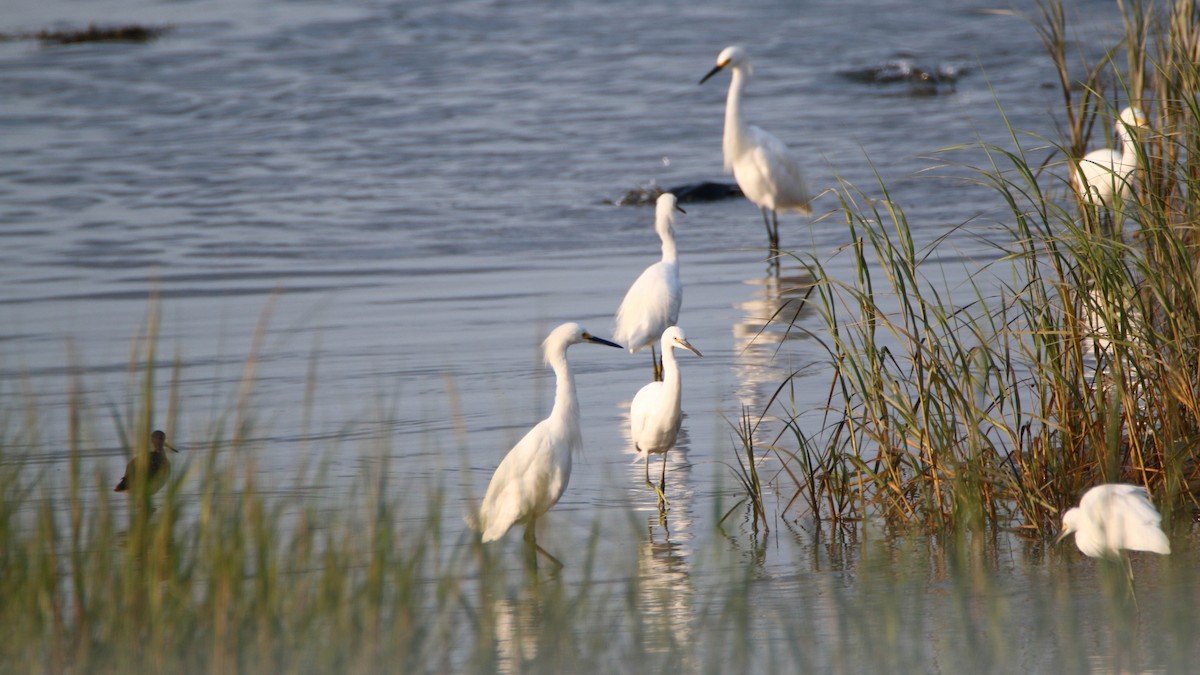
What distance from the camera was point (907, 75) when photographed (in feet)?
73.1

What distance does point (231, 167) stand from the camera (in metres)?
17.2

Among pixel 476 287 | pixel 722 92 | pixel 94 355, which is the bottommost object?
pixel 94 355

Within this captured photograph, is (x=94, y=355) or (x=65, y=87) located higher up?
(x=65, y=87)

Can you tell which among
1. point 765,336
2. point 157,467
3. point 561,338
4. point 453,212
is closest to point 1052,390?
point 561,338

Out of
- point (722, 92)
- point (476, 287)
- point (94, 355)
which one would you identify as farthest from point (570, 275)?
point (722, 92)

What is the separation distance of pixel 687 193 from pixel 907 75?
8796mm

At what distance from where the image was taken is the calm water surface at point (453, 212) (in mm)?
5941

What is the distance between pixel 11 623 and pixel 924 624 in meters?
2.25

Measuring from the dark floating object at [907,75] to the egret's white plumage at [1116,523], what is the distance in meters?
18.5

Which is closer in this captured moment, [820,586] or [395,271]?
[820,586]

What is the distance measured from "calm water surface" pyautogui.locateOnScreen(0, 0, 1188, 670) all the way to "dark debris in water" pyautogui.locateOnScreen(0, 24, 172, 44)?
0.70m

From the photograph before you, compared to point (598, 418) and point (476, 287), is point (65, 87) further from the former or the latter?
point (598, 418)

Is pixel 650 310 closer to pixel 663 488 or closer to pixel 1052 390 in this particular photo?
pixel 663 488

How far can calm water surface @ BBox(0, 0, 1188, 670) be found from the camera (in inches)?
234
